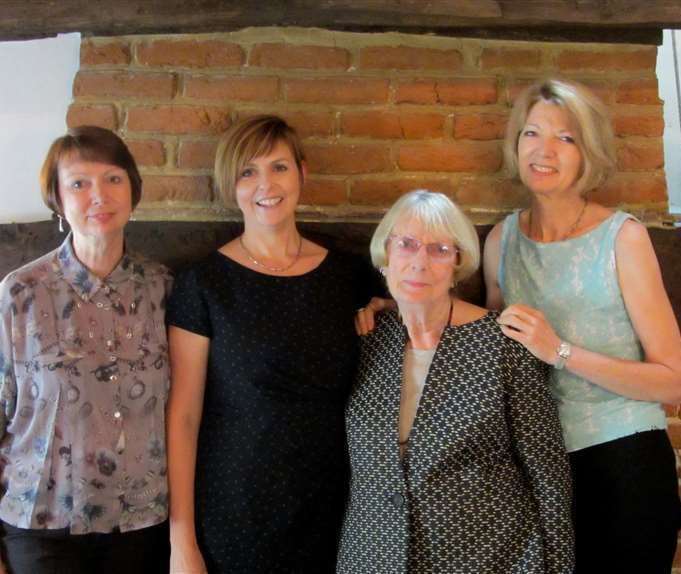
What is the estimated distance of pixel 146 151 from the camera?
2096mm

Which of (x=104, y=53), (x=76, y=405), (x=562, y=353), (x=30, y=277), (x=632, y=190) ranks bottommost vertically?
(x=76, y=405)

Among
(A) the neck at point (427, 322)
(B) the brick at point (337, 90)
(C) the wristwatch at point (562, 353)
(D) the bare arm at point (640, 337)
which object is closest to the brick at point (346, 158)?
(B) the brick at point (337, 90)

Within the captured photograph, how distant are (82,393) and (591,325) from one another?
127 centimetres

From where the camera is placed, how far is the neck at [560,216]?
1.86m

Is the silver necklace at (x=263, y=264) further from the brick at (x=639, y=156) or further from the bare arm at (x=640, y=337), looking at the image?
the brick at (x=639, y=156)

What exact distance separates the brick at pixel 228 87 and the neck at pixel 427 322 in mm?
848

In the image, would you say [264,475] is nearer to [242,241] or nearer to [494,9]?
[242,241]

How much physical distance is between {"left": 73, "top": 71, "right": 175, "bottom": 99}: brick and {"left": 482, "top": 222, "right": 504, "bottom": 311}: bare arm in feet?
3.49

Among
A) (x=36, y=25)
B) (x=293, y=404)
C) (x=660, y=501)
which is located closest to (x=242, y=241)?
(x=293, y=404)

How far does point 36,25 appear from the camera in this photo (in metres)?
2.05

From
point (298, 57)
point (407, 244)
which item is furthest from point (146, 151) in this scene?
point (407, 244)

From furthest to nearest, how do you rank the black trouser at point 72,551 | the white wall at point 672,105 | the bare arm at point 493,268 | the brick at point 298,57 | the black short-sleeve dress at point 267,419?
the white wall at point 672,105 < the brick at point 298,57 < the bare arm at point 493,268 < the black short-sleeve dress at point 267,419 < the black trouser at point 72,551

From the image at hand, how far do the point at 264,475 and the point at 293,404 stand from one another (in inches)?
7.3

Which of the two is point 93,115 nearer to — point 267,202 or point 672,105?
point 267,202
